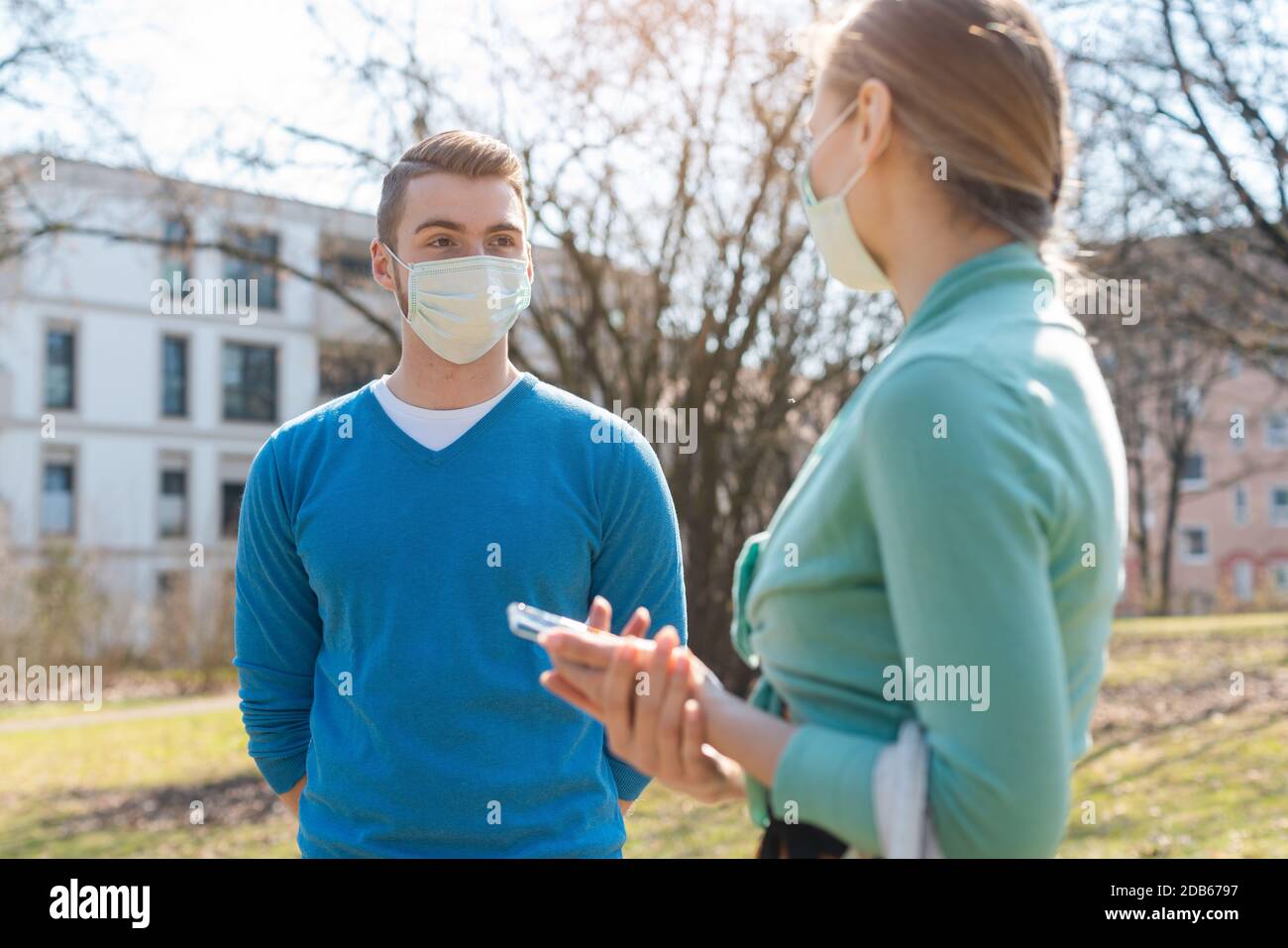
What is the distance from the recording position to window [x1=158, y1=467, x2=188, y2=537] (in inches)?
1468

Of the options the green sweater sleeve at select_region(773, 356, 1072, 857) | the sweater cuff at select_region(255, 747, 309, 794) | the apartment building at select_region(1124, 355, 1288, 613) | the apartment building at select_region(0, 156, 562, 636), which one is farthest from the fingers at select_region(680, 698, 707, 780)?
the apartment building at select_region(1124, 355, 1288, 613)

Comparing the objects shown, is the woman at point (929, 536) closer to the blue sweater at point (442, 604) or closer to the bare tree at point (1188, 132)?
the blue sweater at point (442, 604)

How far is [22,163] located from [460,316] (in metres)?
10.0

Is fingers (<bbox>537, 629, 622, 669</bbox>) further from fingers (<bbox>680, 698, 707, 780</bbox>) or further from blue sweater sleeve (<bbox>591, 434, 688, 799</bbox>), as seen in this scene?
blue sweater sleeve (<bbox>591, 434, 688, 799</bbox>)

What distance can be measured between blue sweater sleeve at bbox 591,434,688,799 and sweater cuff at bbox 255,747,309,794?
0.75 metres

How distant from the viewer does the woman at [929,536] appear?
1.40 meters

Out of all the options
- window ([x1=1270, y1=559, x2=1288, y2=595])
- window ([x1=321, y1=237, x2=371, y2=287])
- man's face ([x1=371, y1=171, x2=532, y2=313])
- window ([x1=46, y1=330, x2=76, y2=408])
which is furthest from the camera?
window ([x1=1270, y1=559, x2=1288, y2=595])

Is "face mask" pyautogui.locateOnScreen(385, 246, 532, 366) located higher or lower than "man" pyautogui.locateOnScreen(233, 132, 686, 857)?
higher

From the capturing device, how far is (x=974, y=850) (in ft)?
4.75

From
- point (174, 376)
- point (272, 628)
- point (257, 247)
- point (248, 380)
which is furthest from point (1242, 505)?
point (272, 628)

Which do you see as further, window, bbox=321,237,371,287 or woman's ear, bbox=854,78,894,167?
window, bbox=321,237,371,287

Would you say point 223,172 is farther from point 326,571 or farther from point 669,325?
point 326,571

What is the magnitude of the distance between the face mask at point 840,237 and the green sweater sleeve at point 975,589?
1.13 ft
